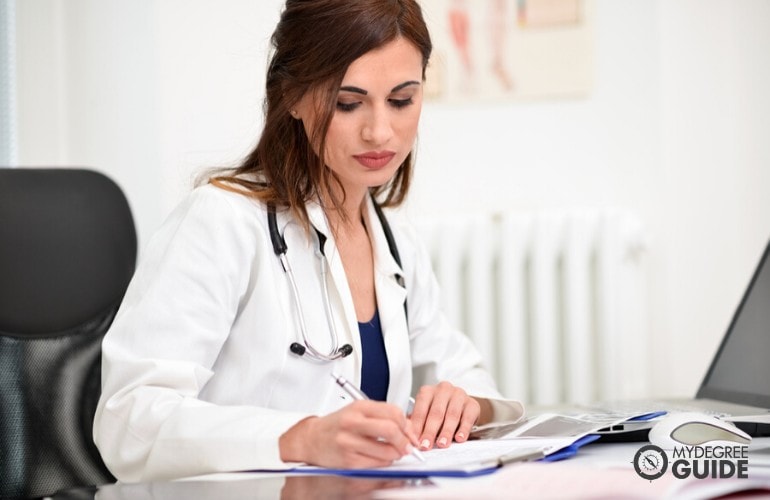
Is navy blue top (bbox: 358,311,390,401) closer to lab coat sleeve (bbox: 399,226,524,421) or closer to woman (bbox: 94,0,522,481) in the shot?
woman (bbox: 94,0,522,481)

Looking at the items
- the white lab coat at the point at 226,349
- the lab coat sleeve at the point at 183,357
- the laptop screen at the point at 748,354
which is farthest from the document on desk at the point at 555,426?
the laptop screen at the point at 748,354

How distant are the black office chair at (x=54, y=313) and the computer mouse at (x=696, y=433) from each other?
872 mm

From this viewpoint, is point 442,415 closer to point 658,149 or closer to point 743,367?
point 743,367

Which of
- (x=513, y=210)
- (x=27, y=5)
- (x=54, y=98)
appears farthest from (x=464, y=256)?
(x=27, y=5)

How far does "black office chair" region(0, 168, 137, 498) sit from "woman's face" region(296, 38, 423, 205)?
431mm

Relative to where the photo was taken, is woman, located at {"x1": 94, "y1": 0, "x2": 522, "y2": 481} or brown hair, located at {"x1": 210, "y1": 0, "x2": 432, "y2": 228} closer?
woman, located at {"x1": 94, "y1": 0, "x2": 522, "y2": 481}

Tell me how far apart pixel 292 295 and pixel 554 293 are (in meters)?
1.45

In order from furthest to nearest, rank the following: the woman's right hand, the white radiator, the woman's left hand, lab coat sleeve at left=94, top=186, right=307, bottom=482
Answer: the white radiator → the woman's left hand → lab coat sleeve at left=94, top=186, right=307, bottom=482 → the woman's right hand

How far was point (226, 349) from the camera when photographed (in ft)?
4.06

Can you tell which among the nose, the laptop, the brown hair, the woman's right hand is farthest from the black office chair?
the laptop

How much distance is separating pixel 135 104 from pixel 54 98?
0.25 meters

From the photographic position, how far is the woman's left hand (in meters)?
1.09

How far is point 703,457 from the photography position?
0.89 m

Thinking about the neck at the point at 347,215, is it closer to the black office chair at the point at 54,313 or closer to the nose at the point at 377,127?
the nose at the point at 377,127
